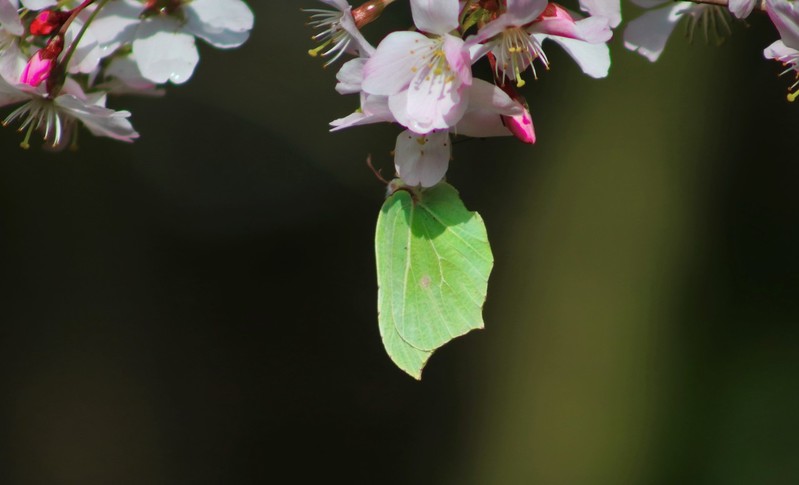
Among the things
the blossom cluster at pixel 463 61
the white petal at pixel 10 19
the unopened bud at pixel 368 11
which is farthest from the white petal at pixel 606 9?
the white petal at pixel 10 19

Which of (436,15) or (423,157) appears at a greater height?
(436,15)

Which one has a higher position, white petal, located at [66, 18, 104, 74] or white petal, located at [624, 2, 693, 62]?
white petal, located at [624, 2, 693, 62]

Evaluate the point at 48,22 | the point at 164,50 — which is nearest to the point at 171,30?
the point at 164,50

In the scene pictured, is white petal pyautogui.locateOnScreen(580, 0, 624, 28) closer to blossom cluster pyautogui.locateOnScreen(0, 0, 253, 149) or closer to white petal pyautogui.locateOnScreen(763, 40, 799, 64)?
white petal pyautogui.locateOnScreen(763, 40, 799, 64)

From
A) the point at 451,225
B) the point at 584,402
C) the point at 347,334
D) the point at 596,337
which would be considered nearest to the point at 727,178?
the point at 596,337

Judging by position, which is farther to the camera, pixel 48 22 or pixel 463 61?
pixel 48 22

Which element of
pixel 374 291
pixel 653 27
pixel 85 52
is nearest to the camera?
pixel 85 52

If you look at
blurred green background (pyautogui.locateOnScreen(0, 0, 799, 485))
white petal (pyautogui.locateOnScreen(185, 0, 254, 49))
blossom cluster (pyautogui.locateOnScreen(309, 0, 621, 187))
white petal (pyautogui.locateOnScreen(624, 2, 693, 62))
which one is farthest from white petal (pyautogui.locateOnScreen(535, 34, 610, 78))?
blurred green background (pyautogui.locateOnScreen(0, 0, 799, 485))

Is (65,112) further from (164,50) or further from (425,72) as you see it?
(425,72)
